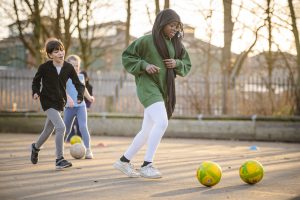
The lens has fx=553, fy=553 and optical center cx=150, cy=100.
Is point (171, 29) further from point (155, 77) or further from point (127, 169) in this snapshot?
point (127, 169)

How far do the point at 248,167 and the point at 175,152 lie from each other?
4.28 meters

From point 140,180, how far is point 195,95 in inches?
414

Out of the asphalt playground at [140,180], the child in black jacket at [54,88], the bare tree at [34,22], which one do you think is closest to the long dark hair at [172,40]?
the asphalt playground at [140,180]

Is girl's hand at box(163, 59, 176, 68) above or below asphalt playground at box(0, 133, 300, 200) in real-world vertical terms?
above

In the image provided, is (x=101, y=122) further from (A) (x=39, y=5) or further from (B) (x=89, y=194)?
(B) (x=89, y=194)

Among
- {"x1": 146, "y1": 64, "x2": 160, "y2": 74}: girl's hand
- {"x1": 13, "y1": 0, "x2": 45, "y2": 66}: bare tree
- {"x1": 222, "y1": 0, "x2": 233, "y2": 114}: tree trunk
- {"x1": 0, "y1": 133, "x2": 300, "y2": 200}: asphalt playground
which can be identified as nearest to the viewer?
{"x1": 0, "y1": 133, "x2": 300, "y2": 200}: asphalt playground

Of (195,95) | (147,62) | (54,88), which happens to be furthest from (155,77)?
(195,95)

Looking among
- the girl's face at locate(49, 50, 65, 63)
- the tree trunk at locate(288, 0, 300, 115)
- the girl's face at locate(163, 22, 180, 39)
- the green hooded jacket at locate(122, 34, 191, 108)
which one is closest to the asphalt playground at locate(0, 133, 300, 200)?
the green hooded jacket at locate(122, 34, 191, 108)

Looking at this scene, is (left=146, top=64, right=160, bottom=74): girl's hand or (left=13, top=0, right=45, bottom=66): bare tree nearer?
(left=146, top=64, right=160, bottom=74): girl's hand

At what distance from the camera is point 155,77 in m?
6.28

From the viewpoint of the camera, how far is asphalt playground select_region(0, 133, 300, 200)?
16.5ft

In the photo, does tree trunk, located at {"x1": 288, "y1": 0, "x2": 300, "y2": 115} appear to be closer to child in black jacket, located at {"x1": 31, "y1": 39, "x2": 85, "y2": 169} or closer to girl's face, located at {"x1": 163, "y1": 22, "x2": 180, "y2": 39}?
child in black jacket, located at {"x1": 31, "y1": 39, "x2": 85, "y2": 169}

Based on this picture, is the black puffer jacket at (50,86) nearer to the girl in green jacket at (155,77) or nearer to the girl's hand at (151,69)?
the girl in green jacket at (155,77)

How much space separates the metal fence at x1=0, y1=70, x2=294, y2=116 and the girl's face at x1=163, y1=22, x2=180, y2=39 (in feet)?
30.9
